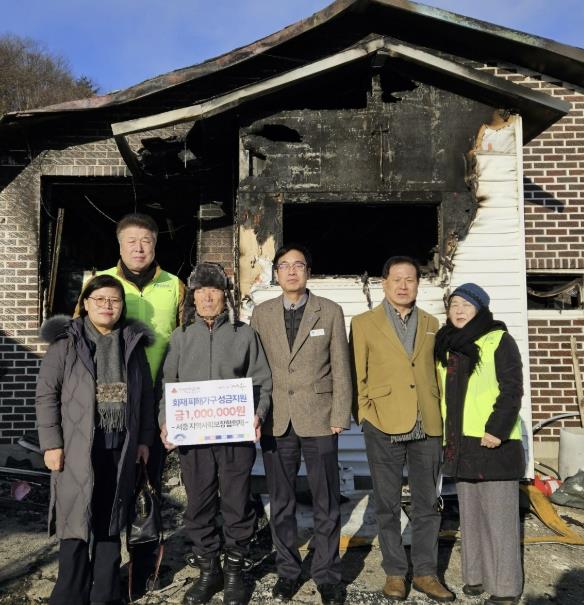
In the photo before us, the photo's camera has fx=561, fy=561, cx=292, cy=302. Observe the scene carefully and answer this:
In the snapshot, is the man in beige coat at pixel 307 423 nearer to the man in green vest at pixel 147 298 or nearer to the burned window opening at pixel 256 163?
the man in green vest at pixel 147 298

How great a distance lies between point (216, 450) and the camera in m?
3.62

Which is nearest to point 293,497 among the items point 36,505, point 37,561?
point 37,561

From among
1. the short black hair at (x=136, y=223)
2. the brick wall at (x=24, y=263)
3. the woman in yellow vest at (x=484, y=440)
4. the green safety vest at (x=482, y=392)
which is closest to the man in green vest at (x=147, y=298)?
the short black hair at (x=136, y=223)

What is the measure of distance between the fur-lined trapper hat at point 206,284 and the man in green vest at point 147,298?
8.3 inches

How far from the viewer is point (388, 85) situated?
607cm

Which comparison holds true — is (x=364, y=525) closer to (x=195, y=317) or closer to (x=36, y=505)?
(x=195, y=317)

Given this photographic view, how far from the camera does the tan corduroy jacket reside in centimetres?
363

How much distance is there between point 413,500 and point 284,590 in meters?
1.01

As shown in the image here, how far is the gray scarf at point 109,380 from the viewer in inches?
129

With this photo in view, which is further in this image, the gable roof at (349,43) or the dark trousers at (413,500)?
the gable roof at (349,43)

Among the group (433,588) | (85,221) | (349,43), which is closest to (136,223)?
(433,588)

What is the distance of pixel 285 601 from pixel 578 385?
16.0 feet

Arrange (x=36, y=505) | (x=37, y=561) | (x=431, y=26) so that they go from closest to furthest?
(x=37, y=561)
(x=36, y=505)
(x=431, y=26)

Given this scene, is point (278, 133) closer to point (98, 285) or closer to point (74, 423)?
point (98, 285)
